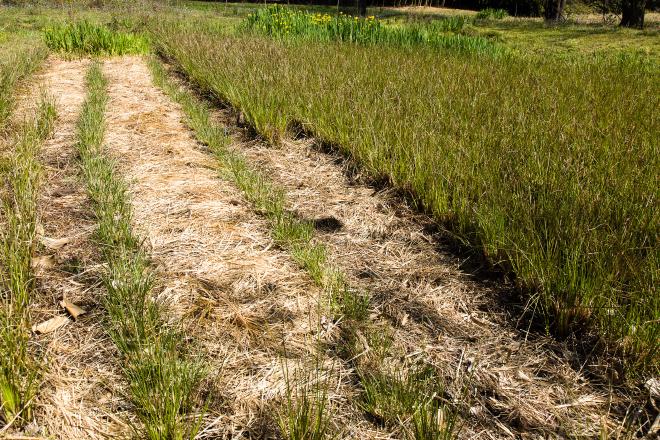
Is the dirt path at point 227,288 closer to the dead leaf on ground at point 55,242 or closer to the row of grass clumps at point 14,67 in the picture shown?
the dead leaf on ground at point 55,242

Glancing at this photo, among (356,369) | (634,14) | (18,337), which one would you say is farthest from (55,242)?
(634,14)

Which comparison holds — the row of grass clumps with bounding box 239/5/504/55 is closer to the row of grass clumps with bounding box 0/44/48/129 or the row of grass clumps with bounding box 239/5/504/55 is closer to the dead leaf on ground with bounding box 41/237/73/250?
the row of grass clumps with bounding box 0/44/48/129

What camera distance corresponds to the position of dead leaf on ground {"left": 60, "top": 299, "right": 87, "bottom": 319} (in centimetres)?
196

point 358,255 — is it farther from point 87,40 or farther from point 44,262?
point 87,40

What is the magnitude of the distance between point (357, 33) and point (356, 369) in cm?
894

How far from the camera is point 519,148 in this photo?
3.29 m

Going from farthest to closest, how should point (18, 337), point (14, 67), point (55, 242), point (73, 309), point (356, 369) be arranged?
1. point (14, 67)
2. point (55, 242)
3. point (73, 309)
4. point (356, 369)
5. point (18, 337)

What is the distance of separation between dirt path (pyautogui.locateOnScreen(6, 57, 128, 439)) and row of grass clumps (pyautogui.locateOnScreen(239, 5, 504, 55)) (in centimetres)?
697

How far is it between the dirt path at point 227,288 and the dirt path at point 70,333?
30 cm

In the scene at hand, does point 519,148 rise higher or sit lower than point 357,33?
lower

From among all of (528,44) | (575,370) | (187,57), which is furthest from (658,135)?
(528,44)

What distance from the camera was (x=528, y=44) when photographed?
34.7ft

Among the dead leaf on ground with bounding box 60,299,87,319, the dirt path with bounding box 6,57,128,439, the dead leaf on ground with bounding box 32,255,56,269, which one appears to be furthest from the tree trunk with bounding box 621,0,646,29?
the dead leaf on ground with bounding box 60,299,87,319

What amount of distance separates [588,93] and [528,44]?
6.66m
